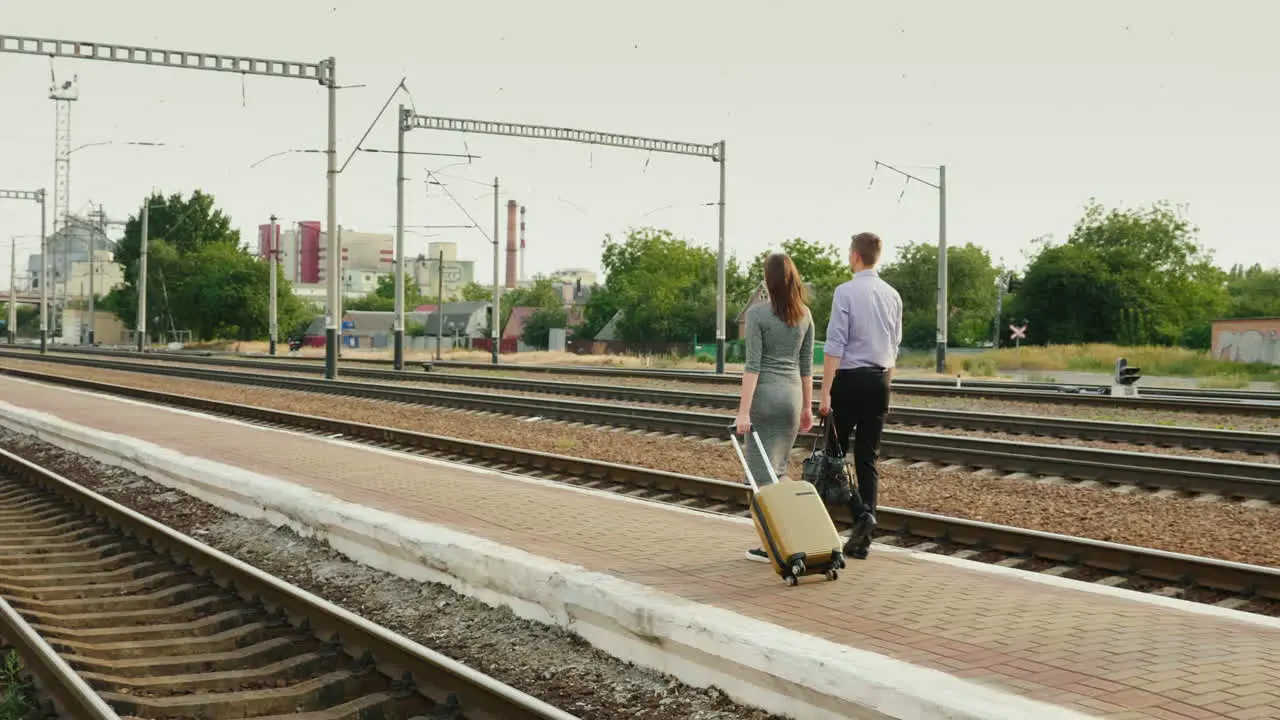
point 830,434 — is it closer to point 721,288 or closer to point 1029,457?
point 1029,457

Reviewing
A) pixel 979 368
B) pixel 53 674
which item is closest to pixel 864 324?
pixel 53 674

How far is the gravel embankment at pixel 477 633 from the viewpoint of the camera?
5.62 meters

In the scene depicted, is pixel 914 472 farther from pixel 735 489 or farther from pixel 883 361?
pixel 883 361

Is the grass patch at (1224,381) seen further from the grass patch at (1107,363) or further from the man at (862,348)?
the man at (862,348)

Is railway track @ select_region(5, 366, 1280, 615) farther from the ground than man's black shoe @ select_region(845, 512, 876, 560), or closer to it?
closer to it

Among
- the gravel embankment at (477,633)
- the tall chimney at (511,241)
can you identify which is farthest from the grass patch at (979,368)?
the tall chimney at (511,241)

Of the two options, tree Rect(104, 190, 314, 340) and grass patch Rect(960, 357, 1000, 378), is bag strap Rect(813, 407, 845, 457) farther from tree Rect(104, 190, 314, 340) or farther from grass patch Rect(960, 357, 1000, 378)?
tree Rect(104, 190, 314, 340)

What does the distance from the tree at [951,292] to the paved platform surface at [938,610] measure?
64.4 metres

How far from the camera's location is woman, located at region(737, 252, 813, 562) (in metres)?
7.12

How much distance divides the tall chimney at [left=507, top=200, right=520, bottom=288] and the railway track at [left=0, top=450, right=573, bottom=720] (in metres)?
163

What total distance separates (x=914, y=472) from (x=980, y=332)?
9340 centimetres

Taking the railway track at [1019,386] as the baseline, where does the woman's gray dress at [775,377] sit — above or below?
above

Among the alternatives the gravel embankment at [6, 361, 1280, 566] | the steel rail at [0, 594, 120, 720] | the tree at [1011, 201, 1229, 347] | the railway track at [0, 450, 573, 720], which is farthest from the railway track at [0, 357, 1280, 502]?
the tree at [1011, 201, 1229, 347]

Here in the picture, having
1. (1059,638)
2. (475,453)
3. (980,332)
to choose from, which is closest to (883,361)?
(1059,638)
